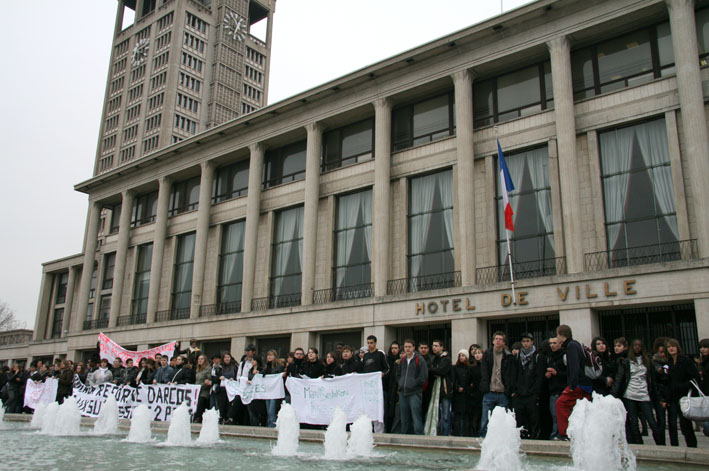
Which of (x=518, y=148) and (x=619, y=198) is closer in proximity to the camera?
(x=619, y=198)

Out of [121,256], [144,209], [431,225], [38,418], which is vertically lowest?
[38,418]

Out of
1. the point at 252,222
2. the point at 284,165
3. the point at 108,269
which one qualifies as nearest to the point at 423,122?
the point at 284,165

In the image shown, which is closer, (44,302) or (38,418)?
(38,418)

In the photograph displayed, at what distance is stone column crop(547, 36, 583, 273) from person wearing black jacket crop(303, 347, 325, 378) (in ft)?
32.7

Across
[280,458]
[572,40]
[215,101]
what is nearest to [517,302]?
[572,40]

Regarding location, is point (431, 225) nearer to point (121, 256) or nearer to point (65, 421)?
point (65, 421)

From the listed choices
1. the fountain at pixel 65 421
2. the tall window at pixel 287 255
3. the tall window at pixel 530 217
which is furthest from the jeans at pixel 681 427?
the tall window at pixel 287 255

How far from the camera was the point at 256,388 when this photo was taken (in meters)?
14.7

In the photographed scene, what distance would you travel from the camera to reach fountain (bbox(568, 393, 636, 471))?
22.2 ft

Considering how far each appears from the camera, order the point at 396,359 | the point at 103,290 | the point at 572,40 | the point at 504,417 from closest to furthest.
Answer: the point at 504,417 → the point at 396,359 → the point at 572,40 → the point at 103,290

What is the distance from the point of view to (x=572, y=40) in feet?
73.4

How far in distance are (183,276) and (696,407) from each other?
2976 cm

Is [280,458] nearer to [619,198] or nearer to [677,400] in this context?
[677,400]

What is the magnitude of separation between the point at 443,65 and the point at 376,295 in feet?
32.2
